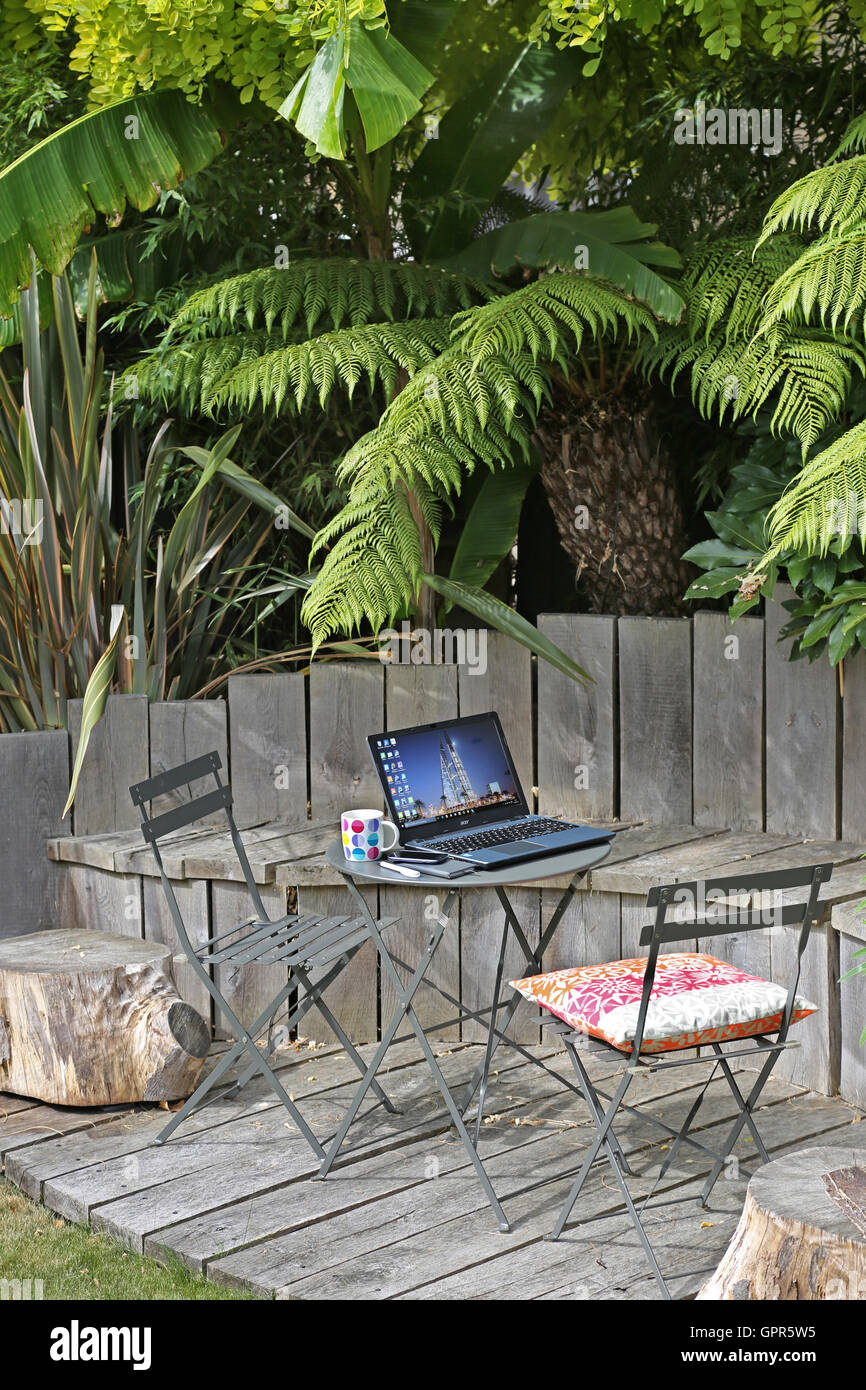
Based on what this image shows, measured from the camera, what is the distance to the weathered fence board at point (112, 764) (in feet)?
15.4

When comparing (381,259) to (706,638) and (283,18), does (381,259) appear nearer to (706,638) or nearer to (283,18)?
(283,18)

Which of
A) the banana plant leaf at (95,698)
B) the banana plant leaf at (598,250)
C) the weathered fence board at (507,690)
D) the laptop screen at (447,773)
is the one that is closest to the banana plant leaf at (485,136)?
the banana plant leaf at (598,250)

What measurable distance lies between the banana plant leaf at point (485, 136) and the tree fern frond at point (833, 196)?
1533 millimetres

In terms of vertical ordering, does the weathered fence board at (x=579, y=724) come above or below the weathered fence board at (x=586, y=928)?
above

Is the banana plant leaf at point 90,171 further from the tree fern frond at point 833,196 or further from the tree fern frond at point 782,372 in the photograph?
the tree fern frond at point 833,196

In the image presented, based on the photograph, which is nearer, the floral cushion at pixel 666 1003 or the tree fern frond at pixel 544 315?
the floral cushion at pixel 666 1003

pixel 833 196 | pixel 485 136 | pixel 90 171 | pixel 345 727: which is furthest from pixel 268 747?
pixel 833 196

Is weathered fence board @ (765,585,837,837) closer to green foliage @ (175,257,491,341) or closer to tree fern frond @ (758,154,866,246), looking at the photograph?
tree fern frond @ (758,154,866,246)

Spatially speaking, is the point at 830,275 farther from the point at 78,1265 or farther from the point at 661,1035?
the point at 78,1265

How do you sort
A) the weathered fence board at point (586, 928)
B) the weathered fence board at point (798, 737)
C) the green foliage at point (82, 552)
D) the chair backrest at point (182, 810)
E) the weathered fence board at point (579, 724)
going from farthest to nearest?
1. the green foliage at point (82, 552)
2. the weathered fence board at point (579, 724)
3. the weathered fence board at point (798, 737)
4. the weathered fence board at point (586, 928)
5. the chair backrest at point (182, 810)

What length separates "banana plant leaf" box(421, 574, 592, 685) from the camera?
14.2 feet

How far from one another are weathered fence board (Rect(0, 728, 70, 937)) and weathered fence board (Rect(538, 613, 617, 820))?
1.57 metres

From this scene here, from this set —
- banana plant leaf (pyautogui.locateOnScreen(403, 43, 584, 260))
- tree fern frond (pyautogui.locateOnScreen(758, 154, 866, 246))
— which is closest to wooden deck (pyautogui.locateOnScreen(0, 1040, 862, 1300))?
tree fern frond (pyautogui.locateOnScreen(758, 154, 866, 246))

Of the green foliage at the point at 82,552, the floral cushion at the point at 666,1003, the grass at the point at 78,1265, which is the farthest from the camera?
the green foliage at the point at 82,552
